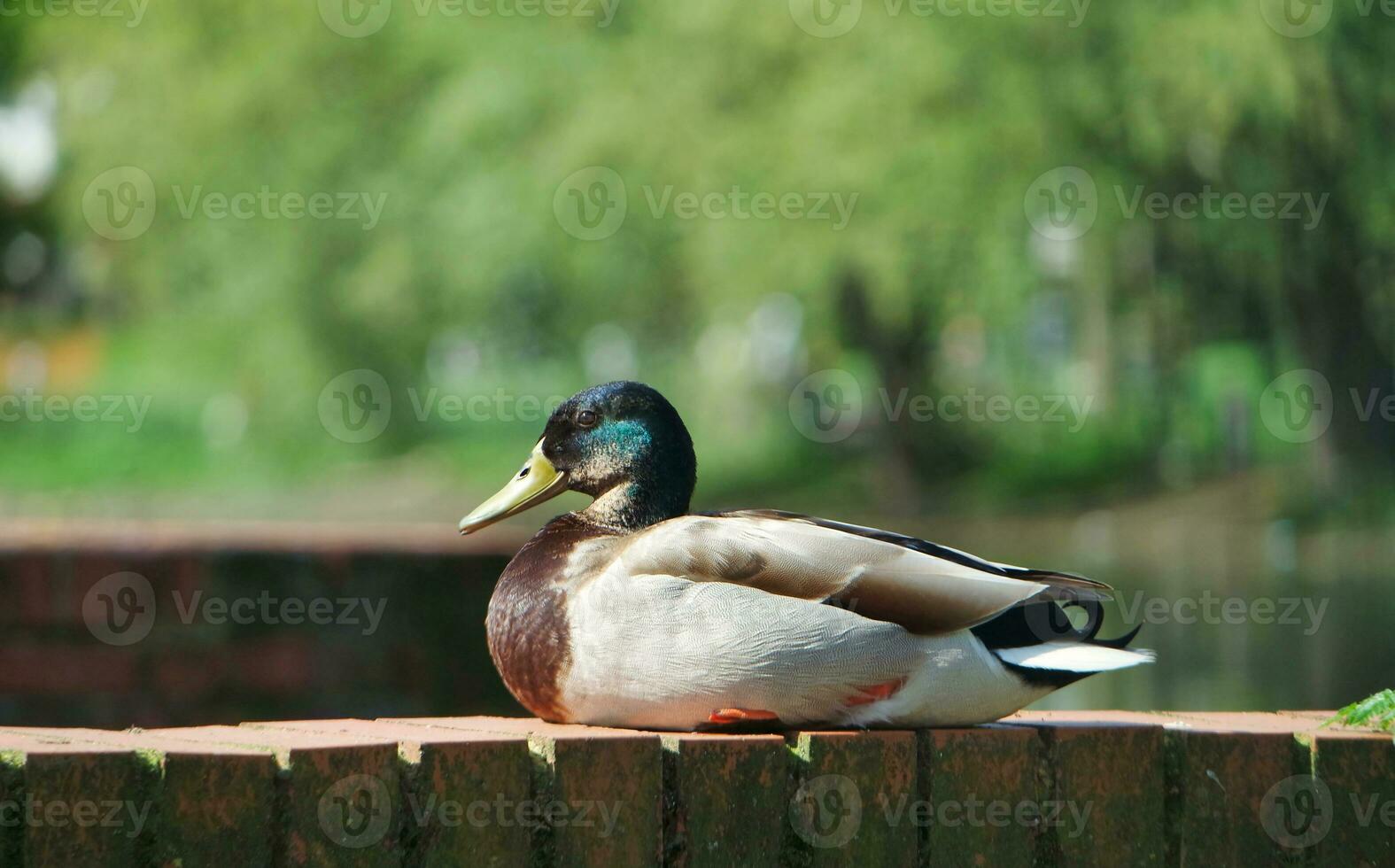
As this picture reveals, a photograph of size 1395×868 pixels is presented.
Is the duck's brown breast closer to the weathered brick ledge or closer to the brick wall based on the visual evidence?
the weathered brick ledge

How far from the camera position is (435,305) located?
749 inches

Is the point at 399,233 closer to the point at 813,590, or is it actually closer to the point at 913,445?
the point at 913,445

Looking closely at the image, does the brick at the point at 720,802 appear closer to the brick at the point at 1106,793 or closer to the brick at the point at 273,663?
the brick at the point at 1106,793

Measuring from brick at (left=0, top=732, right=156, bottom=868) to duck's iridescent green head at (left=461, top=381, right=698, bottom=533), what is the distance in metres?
1.07

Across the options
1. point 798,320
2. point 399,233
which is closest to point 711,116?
point 798,320

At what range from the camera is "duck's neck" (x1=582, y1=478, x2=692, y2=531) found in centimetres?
324

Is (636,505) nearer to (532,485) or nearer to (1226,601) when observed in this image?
(532,485)

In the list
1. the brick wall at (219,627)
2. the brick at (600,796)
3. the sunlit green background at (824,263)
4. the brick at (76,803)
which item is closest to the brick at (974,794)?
the brick at (600,796)

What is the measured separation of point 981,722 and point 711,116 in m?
11.6

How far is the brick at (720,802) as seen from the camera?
2.54m

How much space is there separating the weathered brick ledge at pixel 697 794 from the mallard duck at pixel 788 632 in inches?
3.6

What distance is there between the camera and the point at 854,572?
9.21 feet

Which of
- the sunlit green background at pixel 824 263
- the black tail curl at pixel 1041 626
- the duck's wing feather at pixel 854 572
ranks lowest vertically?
the black tail curl at pixel 1041 626

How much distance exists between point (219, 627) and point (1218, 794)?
325 cm
